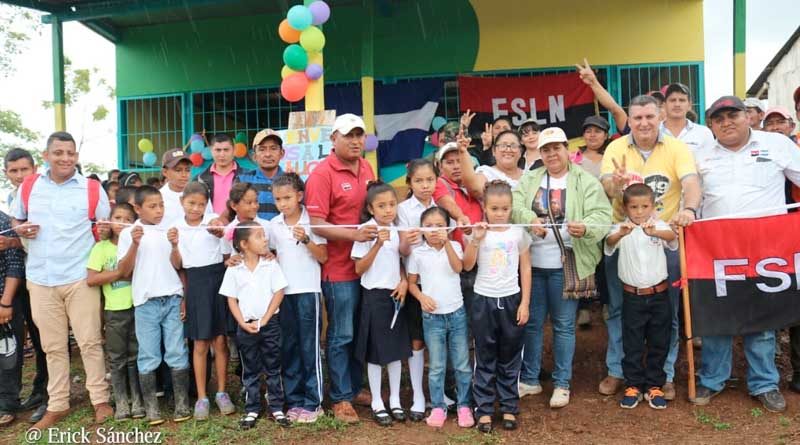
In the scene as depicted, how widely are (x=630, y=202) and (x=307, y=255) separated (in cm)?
218

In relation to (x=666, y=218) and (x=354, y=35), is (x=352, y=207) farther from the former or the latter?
(x=354, y=35)

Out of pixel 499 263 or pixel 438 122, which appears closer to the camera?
pixel 499 263

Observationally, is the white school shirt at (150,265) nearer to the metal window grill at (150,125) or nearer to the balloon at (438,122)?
the balloon at (438,122)

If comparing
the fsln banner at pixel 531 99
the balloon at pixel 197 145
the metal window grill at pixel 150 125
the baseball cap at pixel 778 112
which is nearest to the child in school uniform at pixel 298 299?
the baseball cap at pixel 778 112

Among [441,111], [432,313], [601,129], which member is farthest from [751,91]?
[432,313]

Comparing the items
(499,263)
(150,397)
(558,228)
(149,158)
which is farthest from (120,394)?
(149,158)

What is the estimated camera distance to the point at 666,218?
431 cm

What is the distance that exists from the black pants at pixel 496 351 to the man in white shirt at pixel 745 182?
133 cm

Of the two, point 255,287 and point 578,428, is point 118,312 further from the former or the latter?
point 578,428

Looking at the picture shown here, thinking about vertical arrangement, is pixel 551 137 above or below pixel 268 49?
below

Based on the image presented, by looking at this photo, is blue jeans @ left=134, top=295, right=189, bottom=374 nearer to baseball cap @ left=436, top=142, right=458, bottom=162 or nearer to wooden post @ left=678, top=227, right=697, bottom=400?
baseball cap @ left=436, top=142, right=458, bottom=162

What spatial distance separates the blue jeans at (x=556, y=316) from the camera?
14.2 feet

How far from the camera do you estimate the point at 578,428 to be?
4.10 meters

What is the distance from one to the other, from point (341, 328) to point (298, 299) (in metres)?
0.35
